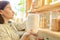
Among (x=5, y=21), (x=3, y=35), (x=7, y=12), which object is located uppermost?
(x=7, y=12)

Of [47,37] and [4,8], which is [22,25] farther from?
[47,37]

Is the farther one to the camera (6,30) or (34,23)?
(6,30)

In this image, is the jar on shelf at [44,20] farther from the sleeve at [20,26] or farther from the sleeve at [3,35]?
the sleeve at [20,26]

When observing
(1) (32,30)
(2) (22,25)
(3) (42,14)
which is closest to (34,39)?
(1) (32,30)

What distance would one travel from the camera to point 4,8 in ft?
4.80

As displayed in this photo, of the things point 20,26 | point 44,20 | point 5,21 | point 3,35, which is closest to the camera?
point 44,20

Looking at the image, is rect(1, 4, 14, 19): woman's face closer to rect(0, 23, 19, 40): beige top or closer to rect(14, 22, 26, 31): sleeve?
rect(0, 23, 19, 40): beige top

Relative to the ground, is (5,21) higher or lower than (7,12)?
lower

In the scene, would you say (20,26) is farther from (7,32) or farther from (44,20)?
(44,20)

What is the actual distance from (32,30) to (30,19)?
0.27ft

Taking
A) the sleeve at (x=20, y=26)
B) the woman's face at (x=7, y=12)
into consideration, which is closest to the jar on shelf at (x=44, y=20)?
the woman's face at (x=7, y=12)

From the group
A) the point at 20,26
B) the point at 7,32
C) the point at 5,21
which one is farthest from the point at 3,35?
the point at 20,26

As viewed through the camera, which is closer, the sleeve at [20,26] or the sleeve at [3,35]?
the sleeve at [3,35]

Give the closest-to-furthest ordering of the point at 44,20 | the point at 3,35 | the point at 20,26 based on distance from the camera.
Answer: the point at 44,20 → the point at 3,35 → the point at 20,26
